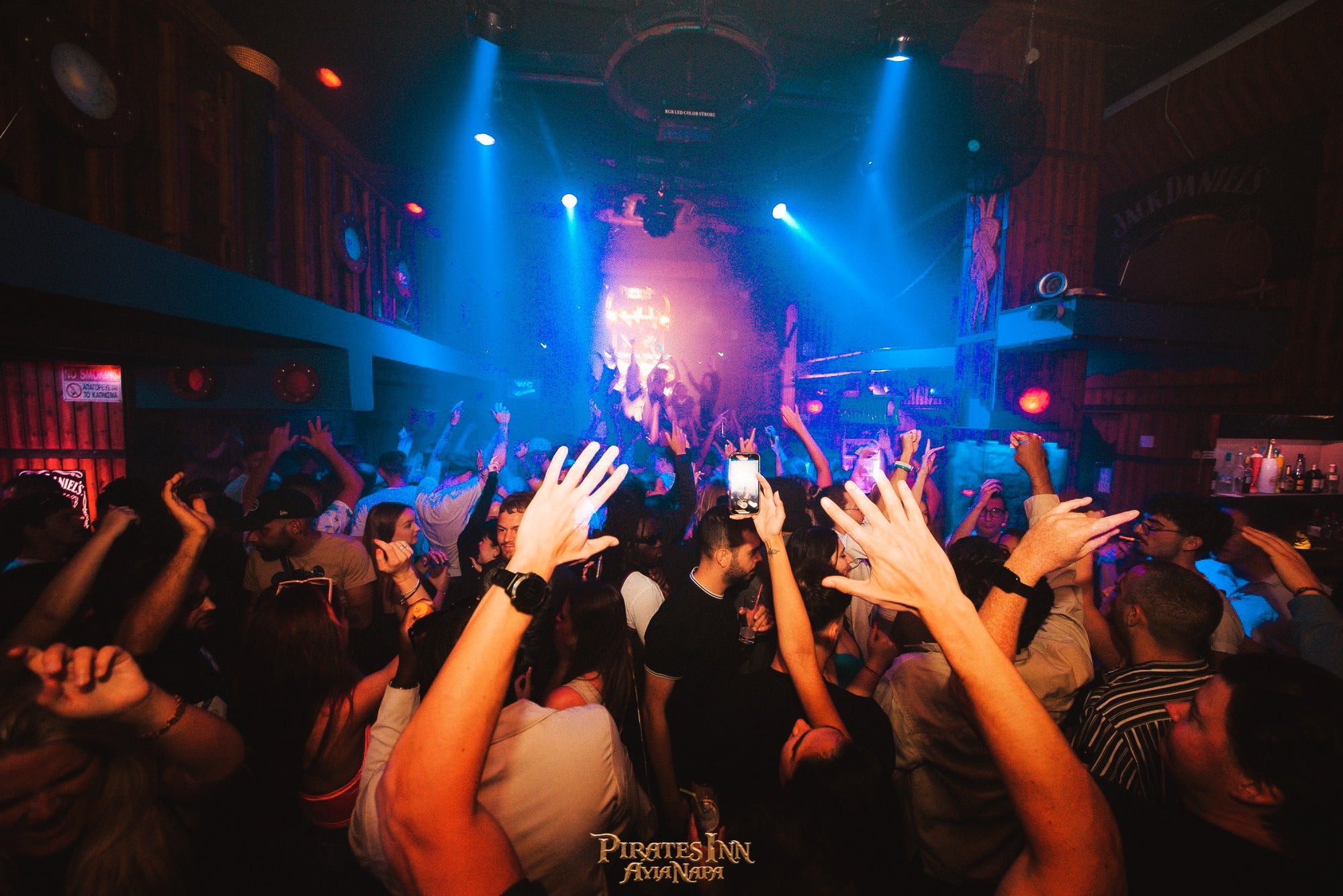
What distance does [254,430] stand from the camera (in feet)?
16.7

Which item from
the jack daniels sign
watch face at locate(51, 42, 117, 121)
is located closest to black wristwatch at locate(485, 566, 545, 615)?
watch face at locate(51, 42, 117, 121)

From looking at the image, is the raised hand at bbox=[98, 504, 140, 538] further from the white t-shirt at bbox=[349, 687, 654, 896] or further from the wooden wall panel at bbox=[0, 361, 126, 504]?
the wooden wall panel at bbox=[0, 361, 126, 504]

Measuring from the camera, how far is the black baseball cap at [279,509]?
7.80 feet

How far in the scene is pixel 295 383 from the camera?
385 cm

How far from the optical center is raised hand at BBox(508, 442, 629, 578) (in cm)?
89

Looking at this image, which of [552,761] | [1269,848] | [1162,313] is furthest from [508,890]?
[1162,313]

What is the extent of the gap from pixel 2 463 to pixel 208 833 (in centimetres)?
512

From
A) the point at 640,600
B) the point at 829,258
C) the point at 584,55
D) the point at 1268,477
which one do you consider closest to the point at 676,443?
the point at 640,600

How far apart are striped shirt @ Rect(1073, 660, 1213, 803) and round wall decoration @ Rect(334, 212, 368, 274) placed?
21.1 feet

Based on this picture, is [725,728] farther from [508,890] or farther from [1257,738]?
[1257,738]

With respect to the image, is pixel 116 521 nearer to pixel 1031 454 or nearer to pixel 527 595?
pixel 527 595

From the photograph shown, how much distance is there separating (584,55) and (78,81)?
3.19m

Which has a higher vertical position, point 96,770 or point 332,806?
point 96,770

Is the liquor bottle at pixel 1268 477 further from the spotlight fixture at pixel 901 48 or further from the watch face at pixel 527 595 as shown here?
the watch face at pixel 527 595
